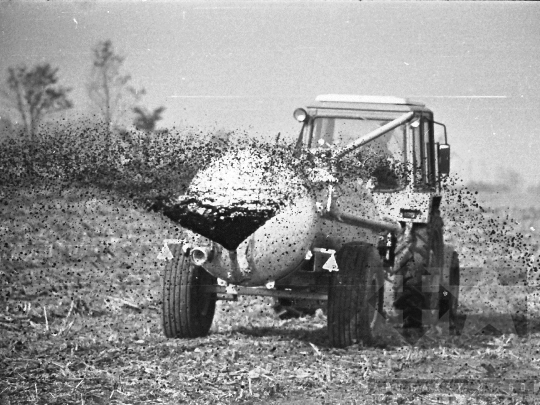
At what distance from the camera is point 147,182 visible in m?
5.65

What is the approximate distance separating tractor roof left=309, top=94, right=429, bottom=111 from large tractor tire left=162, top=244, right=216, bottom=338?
5.21 ft

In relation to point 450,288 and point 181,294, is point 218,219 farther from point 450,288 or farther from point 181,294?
point 450,288

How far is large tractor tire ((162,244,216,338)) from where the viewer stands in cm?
627

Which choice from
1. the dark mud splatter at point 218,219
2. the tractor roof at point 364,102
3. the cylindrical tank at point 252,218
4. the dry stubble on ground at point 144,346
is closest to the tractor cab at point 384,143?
the tractor roof at point 364,102

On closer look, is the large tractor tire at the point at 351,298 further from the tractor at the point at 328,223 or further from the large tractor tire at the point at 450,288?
the large tractor tire at the point at 450,288

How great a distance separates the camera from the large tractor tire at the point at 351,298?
611cm

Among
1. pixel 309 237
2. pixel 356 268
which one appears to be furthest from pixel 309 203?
pixel 356 268

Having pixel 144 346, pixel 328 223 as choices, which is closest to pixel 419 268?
pixel 328 223

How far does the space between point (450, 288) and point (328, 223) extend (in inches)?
91.8

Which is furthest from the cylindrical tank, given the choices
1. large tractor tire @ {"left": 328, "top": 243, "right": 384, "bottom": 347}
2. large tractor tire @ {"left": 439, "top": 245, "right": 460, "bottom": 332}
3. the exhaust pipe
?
large tractor tire @ {"left": 439, "top": 245, "right": 460, "bottom": 332}

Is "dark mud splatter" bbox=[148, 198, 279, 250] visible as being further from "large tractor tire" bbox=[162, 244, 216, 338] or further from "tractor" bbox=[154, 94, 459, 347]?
"large tractor tire" bbox=[162, 244, 216, 338]

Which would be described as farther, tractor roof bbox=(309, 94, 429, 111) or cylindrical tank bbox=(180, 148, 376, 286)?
tractor roof bbox=(309, 94, 429, 111)

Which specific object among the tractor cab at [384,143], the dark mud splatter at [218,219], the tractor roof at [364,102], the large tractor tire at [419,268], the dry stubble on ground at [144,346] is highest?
the tractor roof at [364,102]

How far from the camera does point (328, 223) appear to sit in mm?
5910
